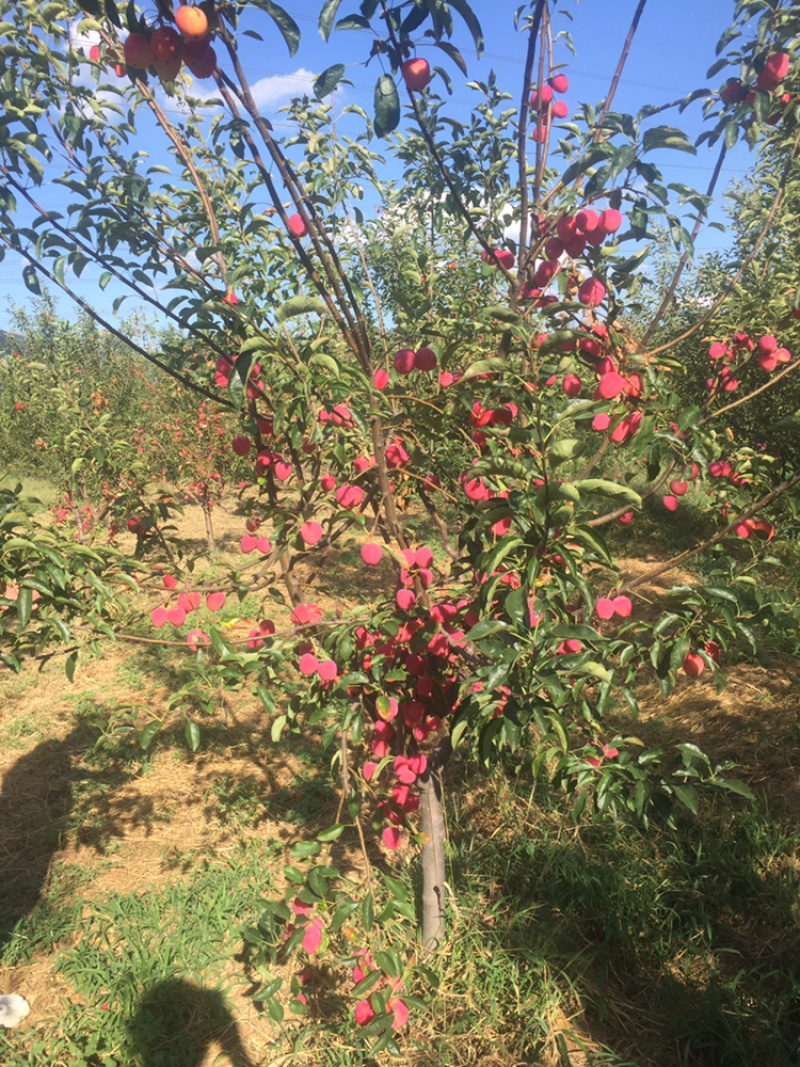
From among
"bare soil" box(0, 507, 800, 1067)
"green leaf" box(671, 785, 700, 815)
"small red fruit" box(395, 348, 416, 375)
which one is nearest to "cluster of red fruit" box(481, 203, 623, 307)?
"small red fruit" box(395, 348, 416, 375)

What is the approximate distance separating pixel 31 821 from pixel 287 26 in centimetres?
335

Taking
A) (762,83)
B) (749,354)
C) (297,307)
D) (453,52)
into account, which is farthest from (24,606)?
(749,354)

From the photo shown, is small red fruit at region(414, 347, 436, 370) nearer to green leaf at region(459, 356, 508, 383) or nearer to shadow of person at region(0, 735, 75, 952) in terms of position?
green leaf at region(459, 356, 508, 383)

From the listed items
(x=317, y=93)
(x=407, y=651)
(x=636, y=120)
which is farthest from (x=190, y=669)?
(x=636, y=120)

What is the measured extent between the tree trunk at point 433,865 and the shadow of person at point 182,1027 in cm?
65

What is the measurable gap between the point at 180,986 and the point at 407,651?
1508 millimetres

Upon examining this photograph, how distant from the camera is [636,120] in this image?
4.23 ft

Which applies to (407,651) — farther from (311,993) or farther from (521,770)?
(521,770)

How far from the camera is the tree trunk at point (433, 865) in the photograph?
2061 millimetres

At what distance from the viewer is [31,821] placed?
299 cm

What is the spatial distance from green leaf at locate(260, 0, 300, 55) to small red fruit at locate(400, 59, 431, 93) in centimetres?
28

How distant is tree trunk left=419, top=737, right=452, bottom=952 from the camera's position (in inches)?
81.1

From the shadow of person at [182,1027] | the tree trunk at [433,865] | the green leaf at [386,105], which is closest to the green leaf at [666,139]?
the green leaf at [386,105]

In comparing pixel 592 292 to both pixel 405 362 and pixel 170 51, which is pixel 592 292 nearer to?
pixel 405 362
